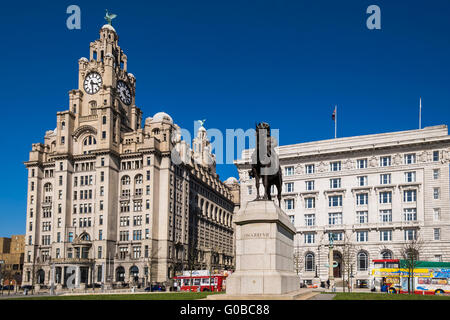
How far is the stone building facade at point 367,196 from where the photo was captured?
88.4m

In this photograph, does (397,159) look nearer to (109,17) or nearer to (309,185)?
(309,185)

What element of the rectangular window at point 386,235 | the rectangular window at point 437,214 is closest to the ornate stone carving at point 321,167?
the rectangular window at point 386,235

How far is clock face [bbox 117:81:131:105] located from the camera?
408 feet

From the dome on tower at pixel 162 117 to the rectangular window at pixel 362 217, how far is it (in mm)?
63860

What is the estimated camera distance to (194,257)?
12681cm

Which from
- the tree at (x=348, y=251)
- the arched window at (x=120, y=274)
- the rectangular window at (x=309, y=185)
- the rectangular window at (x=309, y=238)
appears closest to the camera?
the tree at (x=348, y=251)

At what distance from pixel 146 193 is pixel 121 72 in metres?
33.3

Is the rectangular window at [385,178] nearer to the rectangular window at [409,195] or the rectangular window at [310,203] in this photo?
the rectangular window at [409,195]

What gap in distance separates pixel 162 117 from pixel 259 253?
11714 centimetres

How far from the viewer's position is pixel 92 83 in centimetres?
12212

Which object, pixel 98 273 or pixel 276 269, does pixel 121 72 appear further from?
pixel 276 269

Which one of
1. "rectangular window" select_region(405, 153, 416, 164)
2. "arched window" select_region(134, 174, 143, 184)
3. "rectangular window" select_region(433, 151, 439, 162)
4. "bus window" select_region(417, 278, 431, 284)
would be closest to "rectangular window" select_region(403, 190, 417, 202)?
"rectangular window" select_region(405, 153, 416, 164)

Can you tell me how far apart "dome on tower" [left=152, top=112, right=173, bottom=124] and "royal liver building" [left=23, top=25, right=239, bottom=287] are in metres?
12.0
